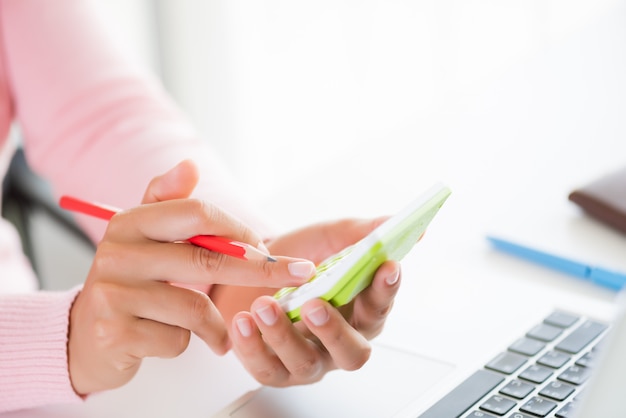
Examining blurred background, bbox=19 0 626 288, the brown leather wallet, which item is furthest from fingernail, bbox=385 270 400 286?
blurred background, bbox=19 0 626 288

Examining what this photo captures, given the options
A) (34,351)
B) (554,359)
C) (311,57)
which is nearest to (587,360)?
(554,359)

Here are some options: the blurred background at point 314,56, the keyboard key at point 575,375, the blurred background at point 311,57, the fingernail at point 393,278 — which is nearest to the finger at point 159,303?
the fingernail at point 393,278

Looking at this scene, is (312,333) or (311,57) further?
(311,57)

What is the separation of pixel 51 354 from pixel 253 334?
0.14 metres

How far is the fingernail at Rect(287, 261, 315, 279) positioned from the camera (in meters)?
0.47

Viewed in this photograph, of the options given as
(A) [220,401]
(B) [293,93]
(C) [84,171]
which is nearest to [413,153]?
(C) [84,171]

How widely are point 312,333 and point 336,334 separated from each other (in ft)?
0.16

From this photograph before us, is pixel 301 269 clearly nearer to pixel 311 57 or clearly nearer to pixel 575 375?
pixel 575 375

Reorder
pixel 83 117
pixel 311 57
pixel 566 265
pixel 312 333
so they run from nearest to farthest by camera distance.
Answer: pixel 312 333, pixel 566 265, pixel 83 117, pixel 311 57

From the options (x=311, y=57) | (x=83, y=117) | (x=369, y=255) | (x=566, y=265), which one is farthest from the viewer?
(x=311, y=57)

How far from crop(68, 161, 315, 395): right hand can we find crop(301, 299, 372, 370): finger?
0.08 ft

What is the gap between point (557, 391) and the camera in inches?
19.7

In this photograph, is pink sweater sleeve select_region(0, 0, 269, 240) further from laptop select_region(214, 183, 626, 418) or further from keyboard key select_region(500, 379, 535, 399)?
keyboard key select_region(500, 379, 535, 399)

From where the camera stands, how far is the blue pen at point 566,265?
664mm
